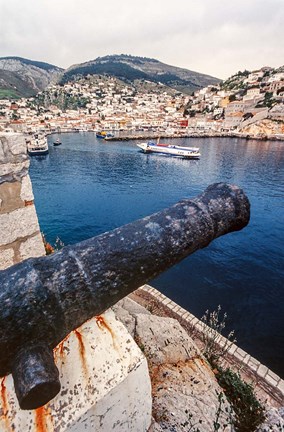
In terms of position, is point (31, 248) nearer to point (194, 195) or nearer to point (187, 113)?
point (194, 195)

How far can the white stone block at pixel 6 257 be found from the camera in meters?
3.06

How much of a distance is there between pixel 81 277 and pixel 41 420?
3.49ft

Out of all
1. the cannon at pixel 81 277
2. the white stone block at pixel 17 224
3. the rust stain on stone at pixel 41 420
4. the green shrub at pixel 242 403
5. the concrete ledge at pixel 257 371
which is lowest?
the concrete ledge at pixel 257 371

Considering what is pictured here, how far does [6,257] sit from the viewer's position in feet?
10.2

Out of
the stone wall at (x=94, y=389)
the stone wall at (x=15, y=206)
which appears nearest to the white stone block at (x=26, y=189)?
the stone wall at (x=15, y=206)

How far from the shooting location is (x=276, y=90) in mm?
97750

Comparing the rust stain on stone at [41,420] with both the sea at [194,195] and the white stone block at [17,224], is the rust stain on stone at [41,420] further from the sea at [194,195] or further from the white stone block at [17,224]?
the sea at [194,195]

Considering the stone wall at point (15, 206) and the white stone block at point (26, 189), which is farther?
the white stone block at point (26, 189)

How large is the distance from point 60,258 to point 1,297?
0.40 meters

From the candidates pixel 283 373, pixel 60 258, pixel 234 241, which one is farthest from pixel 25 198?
pixel 234 241

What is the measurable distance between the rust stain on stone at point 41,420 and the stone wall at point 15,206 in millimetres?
1878

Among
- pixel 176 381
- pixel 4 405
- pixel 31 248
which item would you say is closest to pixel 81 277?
pixel 4 405

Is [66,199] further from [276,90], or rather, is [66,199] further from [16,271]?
[276,90]

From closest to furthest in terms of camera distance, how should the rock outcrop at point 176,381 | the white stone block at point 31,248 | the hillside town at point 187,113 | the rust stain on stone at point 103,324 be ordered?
the rust stain on stone at point 103,324 → the rock outcrop at point 176,381 → the white stone block at point 31,248 → the hillside town at point 187,113
